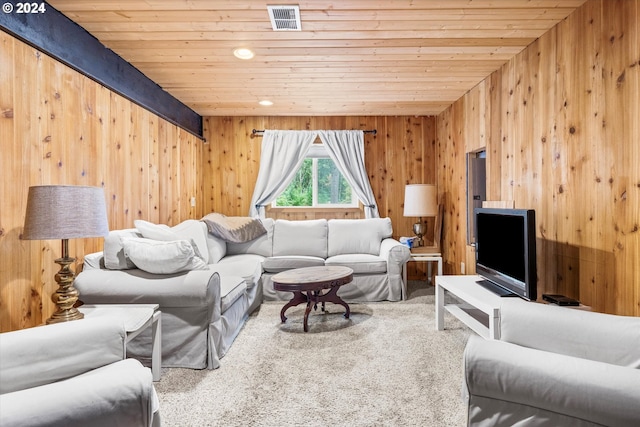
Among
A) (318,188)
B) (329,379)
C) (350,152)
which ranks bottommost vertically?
(329,379)

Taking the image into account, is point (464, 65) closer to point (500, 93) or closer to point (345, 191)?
point (500, 93)

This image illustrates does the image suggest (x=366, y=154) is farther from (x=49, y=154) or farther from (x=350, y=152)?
(x=49, y=154)

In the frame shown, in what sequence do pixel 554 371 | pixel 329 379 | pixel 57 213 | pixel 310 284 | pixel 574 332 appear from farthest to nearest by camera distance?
pixel 310 284
pixel 329 379
pixel 57 213
pixel 574 332
pixel 554 371

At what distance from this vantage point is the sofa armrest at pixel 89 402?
0.94 metres

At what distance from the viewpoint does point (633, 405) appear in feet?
3.30

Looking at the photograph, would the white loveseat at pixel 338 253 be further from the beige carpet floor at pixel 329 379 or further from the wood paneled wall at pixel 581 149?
the wood paneled wall at pixel 581 149

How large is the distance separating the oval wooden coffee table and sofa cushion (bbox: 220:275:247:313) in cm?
28

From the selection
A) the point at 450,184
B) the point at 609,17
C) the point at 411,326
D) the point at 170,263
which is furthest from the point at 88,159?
the point at 450,184

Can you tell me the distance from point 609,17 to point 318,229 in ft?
10.7

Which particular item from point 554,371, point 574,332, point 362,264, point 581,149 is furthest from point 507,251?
point 362,264

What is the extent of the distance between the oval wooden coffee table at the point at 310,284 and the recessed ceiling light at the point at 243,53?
6.19 feet

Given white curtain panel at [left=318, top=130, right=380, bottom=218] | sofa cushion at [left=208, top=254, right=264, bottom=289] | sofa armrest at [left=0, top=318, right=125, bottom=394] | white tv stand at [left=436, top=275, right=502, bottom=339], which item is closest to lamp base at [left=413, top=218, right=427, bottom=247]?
white curtain panel at [left=318, top=130, right=380, bottom=218]

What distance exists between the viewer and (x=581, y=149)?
7.20ft

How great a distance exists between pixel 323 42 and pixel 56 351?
2.49 metres
